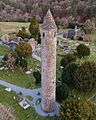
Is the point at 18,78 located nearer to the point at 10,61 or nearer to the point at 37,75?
the point at 10,61

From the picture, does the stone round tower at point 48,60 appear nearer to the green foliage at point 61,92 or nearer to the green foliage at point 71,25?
the green foliage at point 61,92

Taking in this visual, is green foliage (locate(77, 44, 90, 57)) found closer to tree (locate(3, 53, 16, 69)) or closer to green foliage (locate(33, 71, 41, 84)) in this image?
green foliage (locate(33, 71, 41, 84))

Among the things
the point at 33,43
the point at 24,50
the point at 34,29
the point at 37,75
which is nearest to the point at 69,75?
the point at 37,75

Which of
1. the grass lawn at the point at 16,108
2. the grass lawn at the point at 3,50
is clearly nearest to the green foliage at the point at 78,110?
the grass lawn at the point at 16,108

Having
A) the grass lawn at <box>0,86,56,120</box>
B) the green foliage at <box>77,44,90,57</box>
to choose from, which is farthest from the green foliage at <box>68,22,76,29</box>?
the grass lawn at <box>0,86,56,120</box>

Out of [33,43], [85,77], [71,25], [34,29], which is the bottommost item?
[71,25]
